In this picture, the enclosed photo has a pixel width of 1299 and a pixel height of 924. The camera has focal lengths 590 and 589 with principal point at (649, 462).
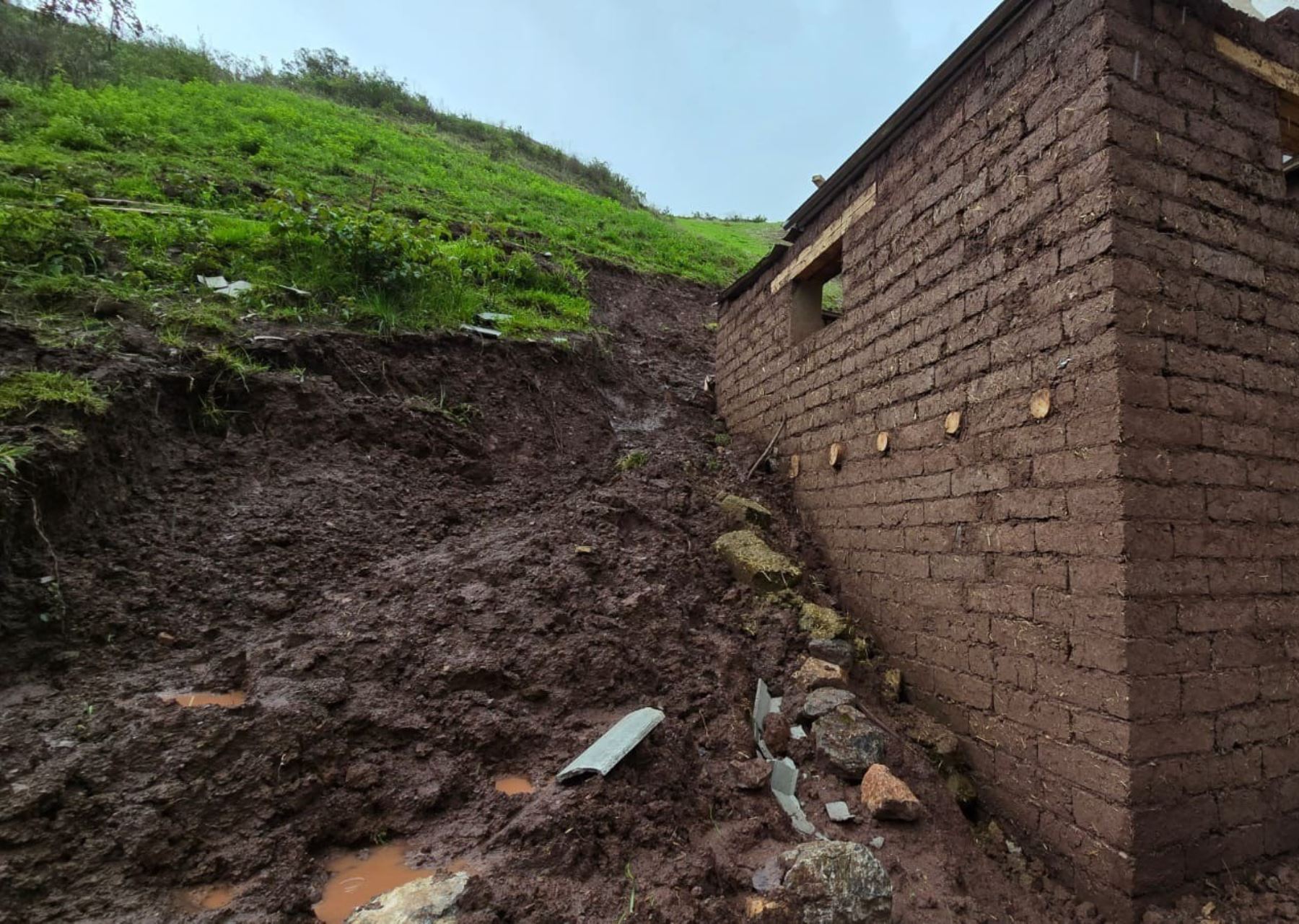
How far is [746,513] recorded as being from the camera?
461 cm

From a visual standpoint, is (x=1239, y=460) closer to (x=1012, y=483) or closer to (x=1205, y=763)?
(x=1012, y=483)

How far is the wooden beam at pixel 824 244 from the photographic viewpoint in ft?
13.9

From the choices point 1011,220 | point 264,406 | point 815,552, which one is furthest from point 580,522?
point 1011,220

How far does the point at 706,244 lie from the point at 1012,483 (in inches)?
510

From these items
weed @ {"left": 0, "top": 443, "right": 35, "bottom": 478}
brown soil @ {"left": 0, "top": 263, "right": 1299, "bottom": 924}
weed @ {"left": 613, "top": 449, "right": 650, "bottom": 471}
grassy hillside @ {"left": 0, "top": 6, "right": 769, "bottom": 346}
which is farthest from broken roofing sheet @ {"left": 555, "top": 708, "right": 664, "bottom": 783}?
grassy hillside @ {"left": 0, "top": 6, "right": 769, "bottom": 346}

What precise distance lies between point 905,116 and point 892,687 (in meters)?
3.56

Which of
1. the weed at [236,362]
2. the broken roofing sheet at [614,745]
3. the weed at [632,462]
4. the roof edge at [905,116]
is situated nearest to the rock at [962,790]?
the broken roofing sheet at [614,745]

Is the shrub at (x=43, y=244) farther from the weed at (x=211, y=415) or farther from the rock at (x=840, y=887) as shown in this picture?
the rock at (x=840, y=887)

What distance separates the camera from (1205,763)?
2.40 metres

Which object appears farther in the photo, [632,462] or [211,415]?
[632,462]

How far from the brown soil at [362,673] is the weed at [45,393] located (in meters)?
0.14

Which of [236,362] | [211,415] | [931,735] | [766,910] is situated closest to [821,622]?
[931,735]

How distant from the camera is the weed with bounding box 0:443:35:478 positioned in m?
2.73

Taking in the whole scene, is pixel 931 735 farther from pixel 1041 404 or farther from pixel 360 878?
pixel 360 878
